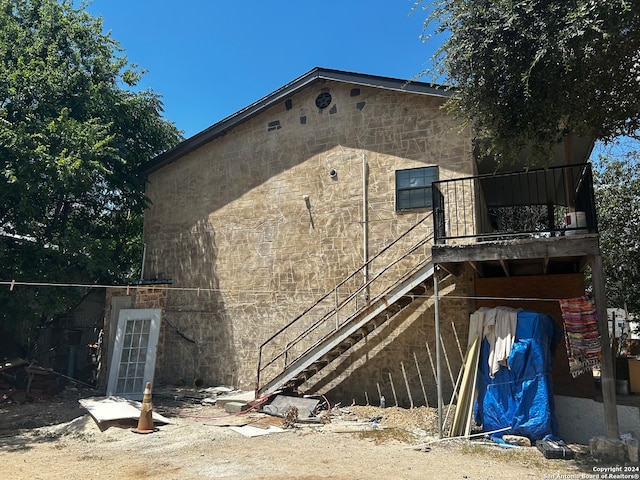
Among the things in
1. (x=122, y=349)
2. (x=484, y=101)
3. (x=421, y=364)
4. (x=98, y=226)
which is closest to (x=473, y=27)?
(x=484, y=101)

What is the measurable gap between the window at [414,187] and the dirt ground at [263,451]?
4591 mm

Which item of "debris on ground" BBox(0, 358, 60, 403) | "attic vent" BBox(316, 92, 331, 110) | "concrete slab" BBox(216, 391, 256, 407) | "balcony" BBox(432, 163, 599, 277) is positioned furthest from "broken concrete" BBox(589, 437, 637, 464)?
"debris on ground" BBox(0, 358, 60, 403)

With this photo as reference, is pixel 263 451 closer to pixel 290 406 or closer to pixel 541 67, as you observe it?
pixel 290 406

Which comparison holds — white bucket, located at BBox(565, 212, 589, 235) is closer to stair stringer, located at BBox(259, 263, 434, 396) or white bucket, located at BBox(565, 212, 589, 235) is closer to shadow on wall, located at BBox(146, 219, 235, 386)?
stair stringer, located at BBox(259, 263, 434, 396)

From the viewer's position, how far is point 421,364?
10.6m

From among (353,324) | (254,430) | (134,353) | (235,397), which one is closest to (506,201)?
(353,324)

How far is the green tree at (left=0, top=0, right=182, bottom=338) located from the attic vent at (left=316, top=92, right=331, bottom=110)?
5.36m

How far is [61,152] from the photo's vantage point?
11.3 m

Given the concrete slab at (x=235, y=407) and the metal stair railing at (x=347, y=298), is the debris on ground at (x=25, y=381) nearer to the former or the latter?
the concrete slab at (x=235, y=407)

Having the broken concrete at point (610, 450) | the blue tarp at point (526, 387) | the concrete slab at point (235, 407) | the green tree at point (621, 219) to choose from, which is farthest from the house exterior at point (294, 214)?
the green tree at point (621, 219)

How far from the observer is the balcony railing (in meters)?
8.06

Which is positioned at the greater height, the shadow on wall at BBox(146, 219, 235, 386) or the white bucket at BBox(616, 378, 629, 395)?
the shadow on wall at BBox(146, 219, 235, 386)

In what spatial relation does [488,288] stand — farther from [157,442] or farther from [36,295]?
[36,295]

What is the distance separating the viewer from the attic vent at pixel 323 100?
12.7m
